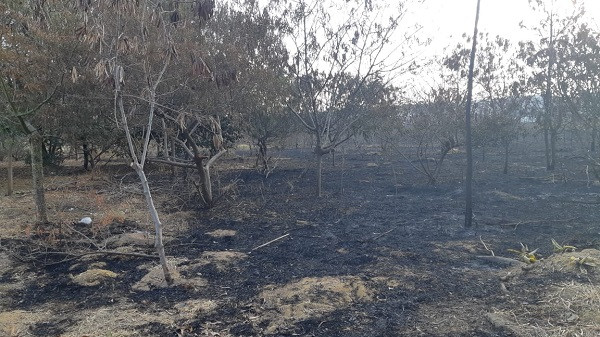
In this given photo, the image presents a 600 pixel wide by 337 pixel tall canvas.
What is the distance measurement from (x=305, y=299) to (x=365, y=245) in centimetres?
334

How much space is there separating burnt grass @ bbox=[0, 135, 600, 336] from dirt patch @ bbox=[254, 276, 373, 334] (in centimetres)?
14

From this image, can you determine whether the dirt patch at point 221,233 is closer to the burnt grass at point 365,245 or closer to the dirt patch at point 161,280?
the burnt grass at point 365,245

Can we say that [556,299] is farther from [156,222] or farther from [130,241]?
[130,241]

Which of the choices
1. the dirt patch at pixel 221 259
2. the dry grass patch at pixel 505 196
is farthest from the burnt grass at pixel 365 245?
the dirt patch at pixel 221 259

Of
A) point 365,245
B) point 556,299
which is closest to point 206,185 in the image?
point 365,245

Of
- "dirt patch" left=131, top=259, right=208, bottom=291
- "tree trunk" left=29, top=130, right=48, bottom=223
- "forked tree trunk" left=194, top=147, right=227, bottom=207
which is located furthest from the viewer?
"forked tree trunk" left=194, top=147, right=227, bottom=207

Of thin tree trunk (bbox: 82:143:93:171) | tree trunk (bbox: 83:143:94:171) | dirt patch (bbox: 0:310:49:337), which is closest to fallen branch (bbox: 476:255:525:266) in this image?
dirt patch (bbox: 0:310:49:337)

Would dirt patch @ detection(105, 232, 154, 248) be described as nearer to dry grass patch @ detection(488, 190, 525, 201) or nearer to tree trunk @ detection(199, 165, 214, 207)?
tree trunk @ detection(199, 165, 214, 207)

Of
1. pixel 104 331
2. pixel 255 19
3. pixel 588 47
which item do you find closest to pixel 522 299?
pixel 104 331

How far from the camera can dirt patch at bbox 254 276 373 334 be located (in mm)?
5633

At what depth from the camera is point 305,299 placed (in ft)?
20.3

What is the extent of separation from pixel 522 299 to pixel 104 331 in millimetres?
4711

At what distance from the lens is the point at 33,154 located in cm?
1057

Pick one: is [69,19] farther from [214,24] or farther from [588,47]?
[588,47]
